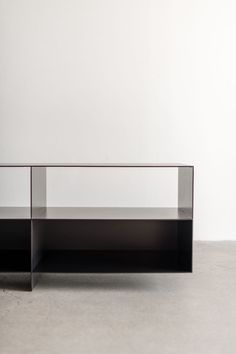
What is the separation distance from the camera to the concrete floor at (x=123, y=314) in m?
2.27

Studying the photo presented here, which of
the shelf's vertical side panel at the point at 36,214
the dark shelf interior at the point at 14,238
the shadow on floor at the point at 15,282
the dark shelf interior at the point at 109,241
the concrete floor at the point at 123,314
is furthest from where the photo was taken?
the dark shelf interior at the point at 14,238

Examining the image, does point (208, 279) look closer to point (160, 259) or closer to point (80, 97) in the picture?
point (160, 259)

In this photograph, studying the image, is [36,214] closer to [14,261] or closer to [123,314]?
[14,261]

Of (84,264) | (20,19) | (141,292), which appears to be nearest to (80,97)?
(20,19)

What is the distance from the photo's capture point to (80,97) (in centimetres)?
450

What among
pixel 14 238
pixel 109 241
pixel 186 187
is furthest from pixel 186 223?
pixel 14 238

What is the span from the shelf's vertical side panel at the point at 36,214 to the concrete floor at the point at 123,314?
0.55 feet

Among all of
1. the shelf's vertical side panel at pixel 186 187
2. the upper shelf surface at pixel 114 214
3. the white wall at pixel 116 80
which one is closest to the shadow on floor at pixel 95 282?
the upper shelf surface at pixel 114 214

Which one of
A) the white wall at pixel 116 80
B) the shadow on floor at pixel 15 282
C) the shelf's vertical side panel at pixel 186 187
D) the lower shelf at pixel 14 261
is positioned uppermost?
the white wall at pixel 116 80

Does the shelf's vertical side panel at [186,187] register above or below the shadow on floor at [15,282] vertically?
above

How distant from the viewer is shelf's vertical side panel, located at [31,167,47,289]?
3.10 metres

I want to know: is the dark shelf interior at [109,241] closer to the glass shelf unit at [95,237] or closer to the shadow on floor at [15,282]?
the glass shelf unit at [95,237]

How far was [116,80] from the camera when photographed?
451 cm

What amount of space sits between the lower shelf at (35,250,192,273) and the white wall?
1246 millimetres
